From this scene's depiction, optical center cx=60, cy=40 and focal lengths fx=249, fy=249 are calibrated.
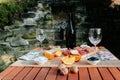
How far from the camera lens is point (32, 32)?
3918 mm

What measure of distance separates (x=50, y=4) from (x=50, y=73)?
7.81ft

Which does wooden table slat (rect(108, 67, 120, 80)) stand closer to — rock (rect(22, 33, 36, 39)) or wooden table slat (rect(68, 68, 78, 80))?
wooden table slat (rect(68, 68, 78, 80))

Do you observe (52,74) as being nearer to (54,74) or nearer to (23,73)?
(54,74)

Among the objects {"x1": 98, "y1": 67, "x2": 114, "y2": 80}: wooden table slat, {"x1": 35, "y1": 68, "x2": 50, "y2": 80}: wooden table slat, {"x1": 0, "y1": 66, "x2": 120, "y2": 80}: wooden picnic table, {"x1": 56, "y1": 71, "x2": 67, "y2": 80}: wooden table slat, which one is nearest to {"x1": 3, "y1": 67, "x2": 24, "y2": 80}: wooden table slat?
{"x1": 0, "y1": 66, "x2": 120, "y2": 80}: wooden picnic table

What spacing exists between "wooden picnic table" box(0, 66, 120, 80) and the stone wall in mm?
2126

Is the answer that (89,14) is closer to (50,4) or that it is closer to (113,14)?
(113,14)

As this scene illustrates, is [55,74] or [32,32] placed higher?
[32,32]

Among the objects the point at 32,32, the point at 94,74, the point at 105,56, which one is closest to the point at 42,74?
the point at 94,74

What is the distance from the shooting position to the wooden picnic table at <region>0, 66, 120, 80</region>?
152 centimetres

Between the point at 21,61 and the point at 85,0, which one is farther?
the point at 85,0

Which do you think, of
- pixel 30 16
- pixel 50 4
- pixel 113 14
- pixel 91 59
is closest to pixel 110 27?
pixel 113 14

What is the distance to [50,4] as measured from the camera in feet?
12.7

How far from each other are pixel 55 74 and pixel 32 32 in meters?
2.39

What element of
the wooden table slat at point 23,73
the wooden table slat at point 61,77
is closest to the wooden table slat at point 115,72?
the wooden table slat at point 61,77
